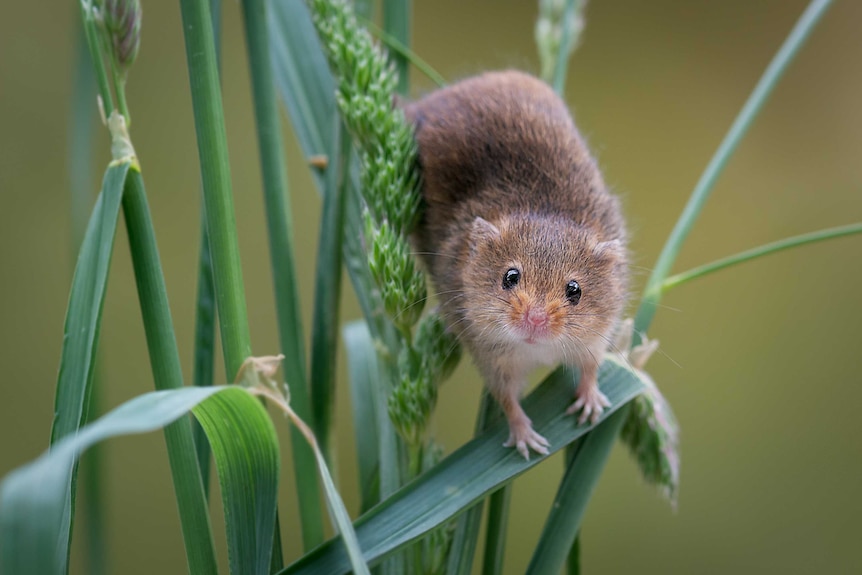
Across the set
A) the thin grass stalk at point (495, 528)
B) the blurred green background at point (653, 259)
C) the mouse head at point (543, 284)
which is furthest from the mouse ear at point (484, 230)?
the blurred green background at point (653, 259)

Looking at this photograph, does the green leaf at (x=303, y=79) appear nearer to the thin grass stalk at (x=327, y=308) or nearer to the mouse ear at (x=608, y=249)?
the thin grass stalk at (x=327, y=308)

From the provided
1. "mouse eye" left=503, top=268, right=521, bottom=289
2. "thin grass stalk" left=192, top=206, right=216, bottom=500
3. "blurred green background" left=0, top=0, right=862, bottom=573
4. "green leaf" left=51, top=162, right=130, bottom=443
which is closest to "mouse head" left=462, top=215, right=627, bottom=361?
"mouse eye" left=503, top=268, right=521, bottom=289

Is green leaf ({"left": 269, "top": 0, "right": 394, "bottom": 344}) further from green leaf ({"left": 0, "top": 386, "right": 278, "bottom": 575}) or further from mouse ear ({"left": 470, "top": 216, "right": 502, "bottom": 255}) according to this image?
green leaf ({"left": 0, "top": 386, "right": 278, "bottom": 575})

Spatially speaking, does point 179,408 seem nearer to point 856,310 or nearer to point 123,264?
point 123,264

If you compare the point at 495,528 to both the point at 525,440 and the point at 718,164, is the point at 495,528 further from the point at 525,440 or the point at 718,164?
the point at 718,164

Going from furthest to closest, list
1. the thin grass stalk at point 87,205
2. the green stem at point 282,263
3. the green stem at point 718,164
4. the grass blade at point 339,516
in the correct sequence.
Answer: the thin grass stalk at point 87,205 < the green stem at point 718,164 < the green stem at point 282,263 < the grass blade at point 339,516

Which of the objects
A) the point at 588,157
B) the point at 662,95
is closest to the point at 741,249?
the point at 662,95
